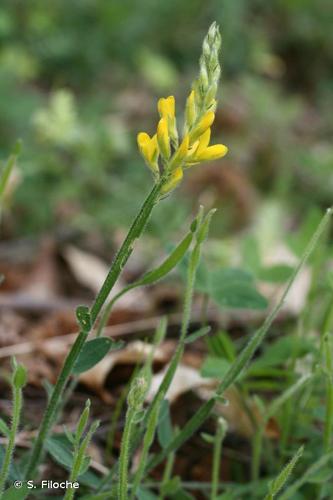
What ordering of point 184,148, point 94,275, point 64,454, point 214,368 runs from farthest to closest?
point 94,275 < point 214,368 < point 64,454 < point 184,148

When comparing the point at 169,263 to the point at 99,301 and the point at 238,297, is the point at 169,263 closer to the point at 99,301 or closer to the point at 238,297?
the point at 99,301

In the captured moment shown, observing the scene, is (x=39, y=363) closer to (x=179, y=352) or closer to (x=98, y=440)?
(x=98, y=440)

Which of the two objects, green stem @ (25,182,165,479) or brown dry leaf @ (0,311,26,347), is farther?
brown dry leaf @ (0,311,26,347)

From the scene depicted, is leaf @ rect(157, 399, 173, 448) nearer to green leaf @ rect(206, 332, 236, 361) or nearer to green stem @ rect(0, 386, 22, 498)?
green leaf @ rect(206, 332, 236, 361)

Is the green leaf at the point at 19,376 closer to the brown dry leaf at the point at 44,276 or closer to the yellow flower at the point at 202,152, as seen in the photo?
the yellow flower at the point at 202,152

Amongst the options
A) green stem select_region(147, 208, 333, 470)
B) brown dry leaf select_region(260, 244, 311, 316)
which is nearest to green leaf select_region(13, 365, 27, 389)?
green stem select_region(147, 208, 333, 470)

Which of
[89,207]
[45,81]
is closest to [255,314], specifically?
[89,207]

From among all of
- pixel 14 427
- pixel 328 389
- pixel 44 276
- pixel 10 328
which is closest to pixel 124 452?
pixel 14 427
